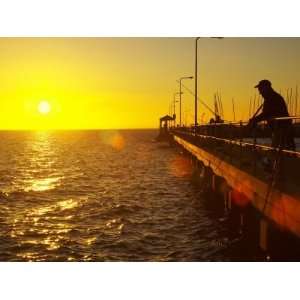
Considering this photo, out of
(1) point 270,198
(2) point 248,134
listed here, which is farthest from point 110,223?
(1) point 270,198

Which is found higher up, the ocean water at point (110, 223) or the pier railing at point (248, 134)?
the pier railing at point (248, 134)

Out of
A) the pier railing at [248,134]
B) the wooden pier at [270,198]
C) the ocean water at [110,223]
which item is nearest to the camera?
the wooden pier at [270,198]

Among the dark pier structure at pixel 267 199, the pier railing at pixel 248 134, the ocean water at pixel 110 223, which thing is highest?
the pier railing at pixel 248 134

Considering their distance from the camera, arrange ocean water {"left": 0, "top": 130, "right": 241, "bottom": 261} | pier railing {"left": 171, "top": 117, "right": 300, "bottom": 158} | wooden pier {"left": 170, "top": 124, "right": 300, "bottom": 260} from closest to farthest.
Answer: wooden pier {"left": 170, "top": 124, "right": 300, "bottom": 260} < pier railing {"left": 171, "top": 117, "right": 300, "bottom": 158} < ocean water {"left": 0, "top": 130, "right": 241, "bottom": 261}

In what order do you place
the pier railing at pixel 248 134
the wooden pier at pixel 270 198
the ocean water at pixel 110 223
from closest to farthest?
the wooden pier at pixel 270 198 < the pier railing at pixel 248 134 < the ocean water at pixel 110 223

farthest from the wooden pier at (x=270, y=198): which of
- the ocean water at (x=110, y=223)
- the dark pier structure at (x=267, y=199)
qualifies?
the ocean water at (x=110, y=223)

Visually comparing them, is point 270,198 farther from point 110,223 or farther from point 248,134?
point 110,223

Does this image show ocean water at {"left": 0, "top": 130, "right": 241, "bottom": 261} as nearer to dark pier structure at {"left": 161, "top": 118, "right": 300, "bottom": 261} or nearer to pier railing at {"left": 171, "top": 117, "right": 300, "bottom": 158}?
dark pier structure at {"left": 161, "top": 118, "right": 300, "bottom": 261}

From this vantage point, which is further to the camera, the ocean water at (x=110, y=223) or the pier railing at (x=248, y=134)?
the ocean water at (x=110, y=223)

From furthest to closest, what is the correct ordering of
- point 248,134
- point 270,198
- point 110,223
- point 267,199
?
point 110,223 → point 248,134 → point 267,199 → point 270,198

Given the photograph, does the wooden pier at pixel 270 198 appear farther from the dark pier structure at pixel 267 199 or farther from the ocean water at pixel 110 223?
the ocean water at pixel 110 223

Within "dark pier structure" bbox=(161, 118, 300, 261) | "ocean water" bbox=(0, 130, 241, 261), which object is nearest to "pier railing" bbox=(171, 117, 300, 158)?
"dark pier structure" bbox=(161, 118, 300, 261)
